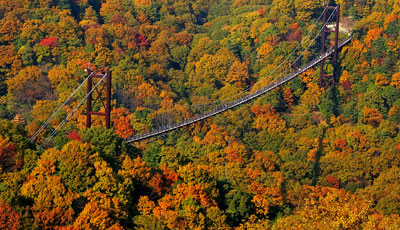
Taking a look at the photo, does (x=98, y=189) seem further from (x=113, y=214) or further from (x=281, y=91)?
(x=281, y=91)

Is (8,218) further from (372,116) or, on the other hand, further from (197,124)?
(372,116)

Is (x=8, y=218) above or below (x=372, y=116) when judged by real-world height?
above

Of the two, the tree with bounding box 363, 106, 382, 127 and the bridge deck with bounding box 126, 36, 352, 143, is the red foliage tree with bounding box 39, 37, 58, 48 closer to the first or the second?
the bridge deck with bounding box 126, 36, 352, 143

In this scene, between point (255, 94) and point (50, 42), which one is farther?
point (50, 42)

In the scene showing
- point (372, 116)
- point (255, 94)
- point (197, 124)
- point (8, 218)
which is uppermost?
point (8, 218)

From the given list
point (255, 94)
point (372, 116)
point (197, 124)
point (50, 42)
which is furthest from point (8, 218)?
point (50, 42)

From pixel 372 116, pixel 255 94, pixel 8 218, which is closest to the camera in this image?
pixel 8 218

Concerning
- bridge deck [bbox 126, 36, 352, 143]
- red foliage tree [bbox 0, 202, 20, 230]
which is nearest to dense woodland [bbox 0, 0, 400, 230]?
red foliage tree [bbox 0, 202, 20, 230]

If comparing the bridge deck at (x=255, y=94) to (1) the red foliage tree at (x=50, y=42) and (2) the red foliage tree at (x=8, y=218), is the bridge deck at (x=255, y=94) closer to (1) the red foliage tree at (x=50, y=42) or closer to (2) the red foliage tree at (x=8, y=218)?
(1) the red foliage tree at (x=50, y=42)

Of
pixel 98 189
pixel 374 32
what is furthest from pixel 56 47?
pixel 98 189
